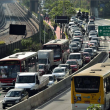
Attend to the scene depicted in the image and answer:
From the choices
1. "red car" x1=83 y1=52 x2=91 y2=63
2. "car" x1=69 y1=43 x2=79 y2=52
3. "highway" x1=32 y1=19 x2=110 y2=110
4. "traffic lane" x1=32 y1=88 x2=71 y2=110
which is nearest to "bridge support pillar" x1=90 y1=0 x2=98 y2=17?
"car" x1=69 y1=43 x2=79 y2=52

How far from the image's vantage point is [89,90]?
22281mm

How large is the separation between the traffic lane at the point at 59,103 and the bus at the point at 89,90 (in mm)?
3891

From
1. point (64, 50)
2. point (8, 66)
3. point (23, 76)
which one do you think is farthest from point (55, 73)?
point (64, 50)

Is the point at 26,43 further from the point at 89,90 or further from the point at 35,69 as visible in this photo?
the point at 89,90

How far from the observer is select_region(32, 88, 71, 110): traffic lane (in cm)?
2664

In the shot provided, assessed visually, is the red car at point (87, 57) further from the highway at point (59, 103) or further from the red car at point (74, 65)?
the highway at point (59, 103)

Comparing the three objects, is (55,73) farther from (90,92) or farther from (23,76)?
(90,92)

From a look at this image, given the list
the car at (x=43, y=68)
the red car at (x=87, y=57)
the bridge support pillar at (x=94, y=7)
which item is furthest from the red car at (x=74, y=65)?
the bridge support pillar at (x=94, y=7)

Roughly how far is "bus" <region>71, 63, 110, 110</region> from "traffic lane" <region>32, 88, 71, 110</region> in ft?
12.8

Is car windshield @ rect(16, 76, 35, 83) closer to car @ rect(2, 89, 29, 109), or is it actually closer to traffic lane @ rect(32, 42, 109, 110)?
traffic lane @ rect(32, 42, 109, 110)

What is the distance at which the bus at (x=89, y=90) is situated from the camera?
72.5ft

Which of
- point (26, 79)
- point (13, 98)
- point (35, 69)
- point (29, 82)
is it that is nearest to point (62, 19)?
point (35, 69)

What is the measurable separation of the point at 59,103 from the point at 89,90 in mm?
6529

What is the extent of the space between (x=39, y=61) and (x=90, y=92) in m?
24.4
